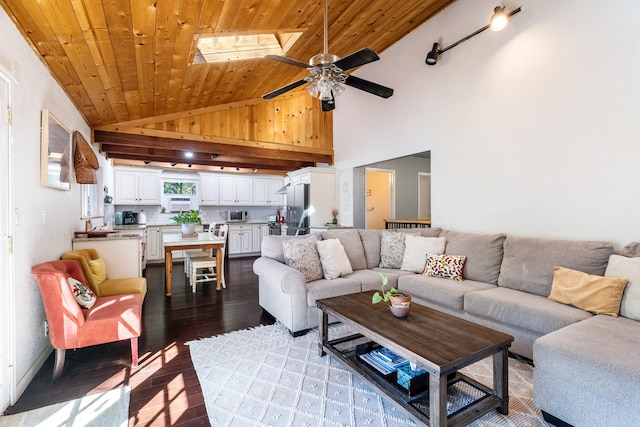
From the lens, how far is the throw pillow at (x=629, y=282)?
193cm

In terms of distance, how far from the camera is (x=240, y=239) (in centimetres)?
763

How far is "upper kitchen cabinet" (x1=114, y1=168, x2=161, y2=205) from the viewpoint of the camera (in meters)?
6.53

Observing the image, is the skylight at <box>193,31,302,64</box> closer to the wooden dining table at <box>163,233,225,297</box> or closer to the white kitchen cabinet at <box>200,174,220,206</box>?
the wooden dining table at <box>163,233,225,297</box>

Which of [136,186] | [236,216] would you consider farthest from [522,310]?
[136,186]

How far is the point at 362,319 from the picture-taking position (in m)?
1.94

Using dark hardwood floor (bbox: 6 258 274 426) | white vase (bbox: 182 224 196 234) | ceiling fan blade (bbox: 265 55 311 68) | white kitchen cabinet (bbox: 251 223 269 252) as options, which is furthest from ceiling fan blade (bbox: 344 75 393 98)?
white kitchen cabinet (bbox: 251 223 269 252)

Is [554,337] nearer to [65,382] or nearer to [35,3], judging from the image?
[65,382]

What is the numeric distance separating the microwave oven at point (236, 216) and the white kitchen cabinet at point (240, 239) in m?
0.30

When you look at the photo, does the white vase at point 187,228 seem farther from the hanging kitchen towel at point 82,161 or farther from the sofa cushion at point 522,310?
the sofa cushion at point 522,310

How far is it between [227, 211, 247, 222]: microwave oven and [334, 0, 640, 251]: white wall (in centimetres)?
487

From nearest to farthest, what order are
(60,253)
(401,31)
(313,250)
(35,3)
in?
(35,3) < (60,253) < (313,250) < (401,31)

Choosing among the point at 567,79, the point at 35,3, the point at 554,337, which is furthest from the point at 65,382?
the point at 567,79

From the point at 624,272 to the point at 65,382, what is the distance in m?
3.95

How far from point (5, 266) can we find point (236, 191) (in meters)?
6.13
